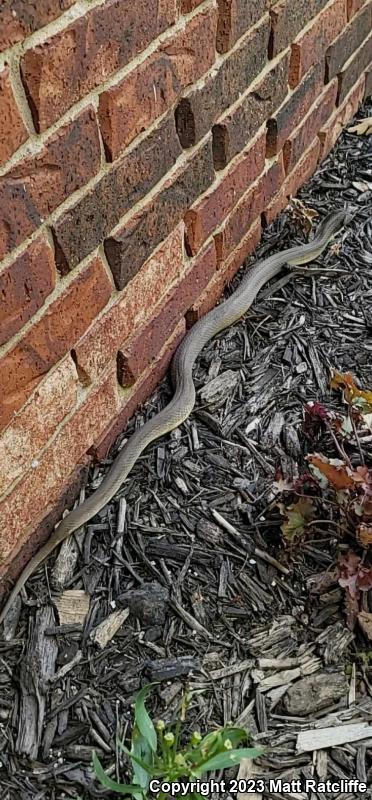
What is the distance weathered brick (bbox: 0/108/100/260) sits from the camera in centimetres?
145

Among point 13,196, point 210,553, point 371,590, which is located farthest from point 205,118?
point 371,590

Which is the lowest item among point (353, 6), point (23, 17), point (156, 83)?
point (156, 83)

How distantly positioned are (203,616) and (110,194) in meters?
1.02

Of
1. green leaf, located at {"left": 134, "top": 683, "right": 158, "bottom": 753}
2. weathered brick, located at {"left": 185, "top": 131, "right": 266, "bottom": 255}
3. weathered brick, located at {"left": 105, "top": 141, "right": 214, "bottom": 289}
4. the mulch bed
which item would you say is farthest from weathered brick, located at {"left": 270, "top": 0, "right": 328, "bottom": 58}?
green leaf, located at {"left": 134, "top": 683, "right": 158, "bottom": 753}

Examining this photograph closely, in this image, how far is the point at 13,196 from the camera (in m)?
1.45

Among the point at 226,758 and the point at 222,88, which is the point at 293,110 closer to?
the point at 222,88

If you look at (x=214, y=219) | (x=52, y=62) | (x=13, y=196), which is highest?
(x=52, y=62)

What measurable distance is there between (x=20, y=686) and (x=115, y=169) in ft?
3.92

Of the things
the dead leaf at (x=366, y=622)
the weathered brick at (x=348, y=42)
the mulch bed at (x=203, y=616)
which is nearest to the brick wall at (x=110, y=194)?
the mulch bed at (x=203, y=616)

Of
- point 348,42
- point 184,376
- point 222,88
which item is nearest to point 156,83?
point 222,88

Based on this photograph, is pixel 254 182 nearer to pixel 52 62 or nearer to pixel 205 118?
pixel 205 118

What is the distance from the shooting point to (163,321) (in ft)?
7.50

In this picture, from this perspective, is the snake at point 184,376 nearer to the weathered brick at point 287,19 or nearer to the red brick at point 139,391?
the red brick at point 139,391

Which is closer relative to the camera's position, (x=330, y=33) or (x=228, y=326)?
(x=228, y=326)
